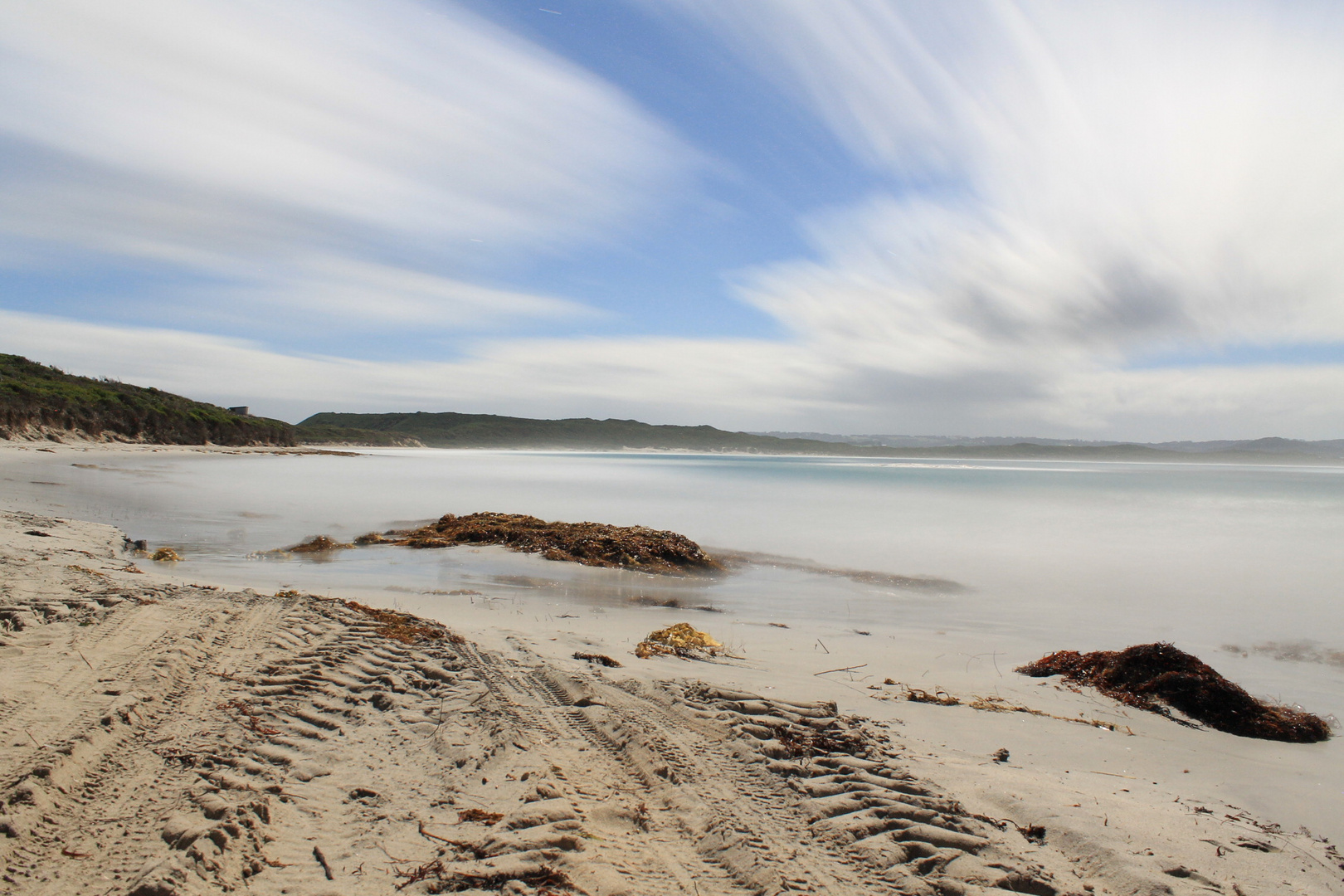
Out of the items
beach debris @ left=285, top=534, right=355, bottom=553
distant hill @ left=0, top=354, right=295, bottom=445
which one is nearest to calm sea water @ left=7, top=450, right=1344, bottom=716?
beach debris @ left=285, top=534, right=355, bottom=553

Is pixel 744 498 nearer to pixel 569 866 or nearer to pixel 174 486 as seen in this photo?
pixel 174 486

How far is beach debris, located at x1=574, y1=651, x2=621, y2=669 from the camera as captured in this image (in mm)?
4715

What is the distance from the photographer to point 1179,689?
4781mm

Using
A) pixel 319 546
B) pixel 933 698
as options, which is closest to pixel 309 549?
pixel 319 546

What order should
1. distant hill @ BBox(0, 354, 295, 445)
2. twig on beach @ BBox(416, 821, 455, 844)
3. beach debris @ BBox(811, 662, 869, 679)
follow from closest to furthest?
1. twig on beach @ BBox(416, 821, 455, 844)
2. beach debris @ BBox(811, 662, 869, 679)
3. distant hill @ BBox(0, 354, 295, 445)

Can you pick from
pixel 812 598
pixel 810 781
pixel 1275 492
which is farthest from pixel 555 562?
pixel 1275 492

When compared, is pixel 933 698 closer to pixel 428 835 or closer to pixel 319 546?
pixel 428 835

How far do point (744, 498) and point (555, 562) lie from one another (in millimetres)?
17803

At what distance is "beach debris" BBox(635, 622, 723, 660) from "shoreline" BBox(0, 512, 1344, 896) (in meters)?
0.38

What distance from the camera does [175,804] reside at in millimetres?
2361

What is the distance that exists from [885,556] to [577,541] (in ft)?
21.4

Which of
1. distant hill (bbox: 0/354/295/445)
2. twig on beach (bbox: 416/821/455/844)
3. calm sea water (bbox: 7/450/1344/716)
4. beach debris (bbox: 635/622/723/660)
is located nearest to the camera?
twig on beach (bbox: 416/821/455/844)

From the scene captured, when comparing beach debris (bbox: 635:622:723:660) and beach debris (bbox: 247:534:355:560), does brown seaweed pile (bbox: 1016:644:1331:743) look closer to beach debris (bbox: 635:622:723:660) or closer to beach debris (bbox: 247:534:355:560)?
beach debris (bbox: 635:622:723:660)

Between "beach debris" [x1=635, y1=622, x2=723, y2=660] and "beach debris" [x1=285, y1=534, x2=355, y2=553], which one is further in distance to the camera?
"beach debris" [x1=285, y1=534, x2=355, y2=553]
